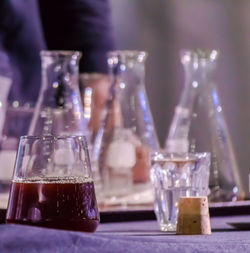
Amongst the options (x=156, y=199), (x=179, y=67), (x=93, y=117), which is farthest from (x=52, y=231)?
(x=179, y=67)

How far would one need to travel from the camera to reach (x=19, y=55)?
2344mm

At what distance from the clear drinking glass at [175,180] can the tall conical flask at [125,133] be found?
32cm

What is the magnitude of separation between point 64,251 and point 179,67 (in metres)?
3.18

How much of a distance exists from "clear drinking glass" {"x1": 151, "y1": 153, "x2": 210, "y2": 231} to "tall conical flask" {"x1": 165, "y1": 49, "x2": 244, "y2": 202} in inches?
7.5

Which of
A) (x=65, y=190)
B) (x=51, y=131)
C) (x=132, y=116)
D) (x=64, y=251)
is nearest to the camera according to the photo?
(x=64, y=251)

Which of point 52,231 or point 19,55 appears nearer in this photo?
point 52,231

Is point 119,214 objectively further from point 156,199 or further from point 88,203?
point 88,203

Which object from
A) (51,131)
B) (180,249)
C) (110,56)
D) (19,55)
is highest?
(19,55)

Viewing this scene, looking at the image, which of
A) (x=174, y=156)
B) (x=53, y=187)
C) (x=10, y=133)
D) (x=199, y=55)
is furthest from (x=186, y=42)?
(x=53, y=187)

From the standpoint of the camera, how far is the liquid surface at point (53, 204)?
0.65 m

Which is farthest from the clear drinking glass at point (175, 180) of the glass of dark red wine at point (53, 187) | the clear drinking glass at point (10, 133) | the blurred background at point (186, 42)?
the blurred background at point (186, 42)

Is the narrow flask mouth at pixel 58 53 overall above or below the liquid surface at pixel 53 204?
above

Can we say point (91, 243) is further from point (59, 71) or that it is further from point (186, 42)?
point (186, 42)

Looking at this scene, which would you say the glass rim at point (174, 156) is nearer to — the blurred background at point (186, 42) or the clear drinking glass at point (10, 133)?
the clear drinking glass at point (10, 133)
